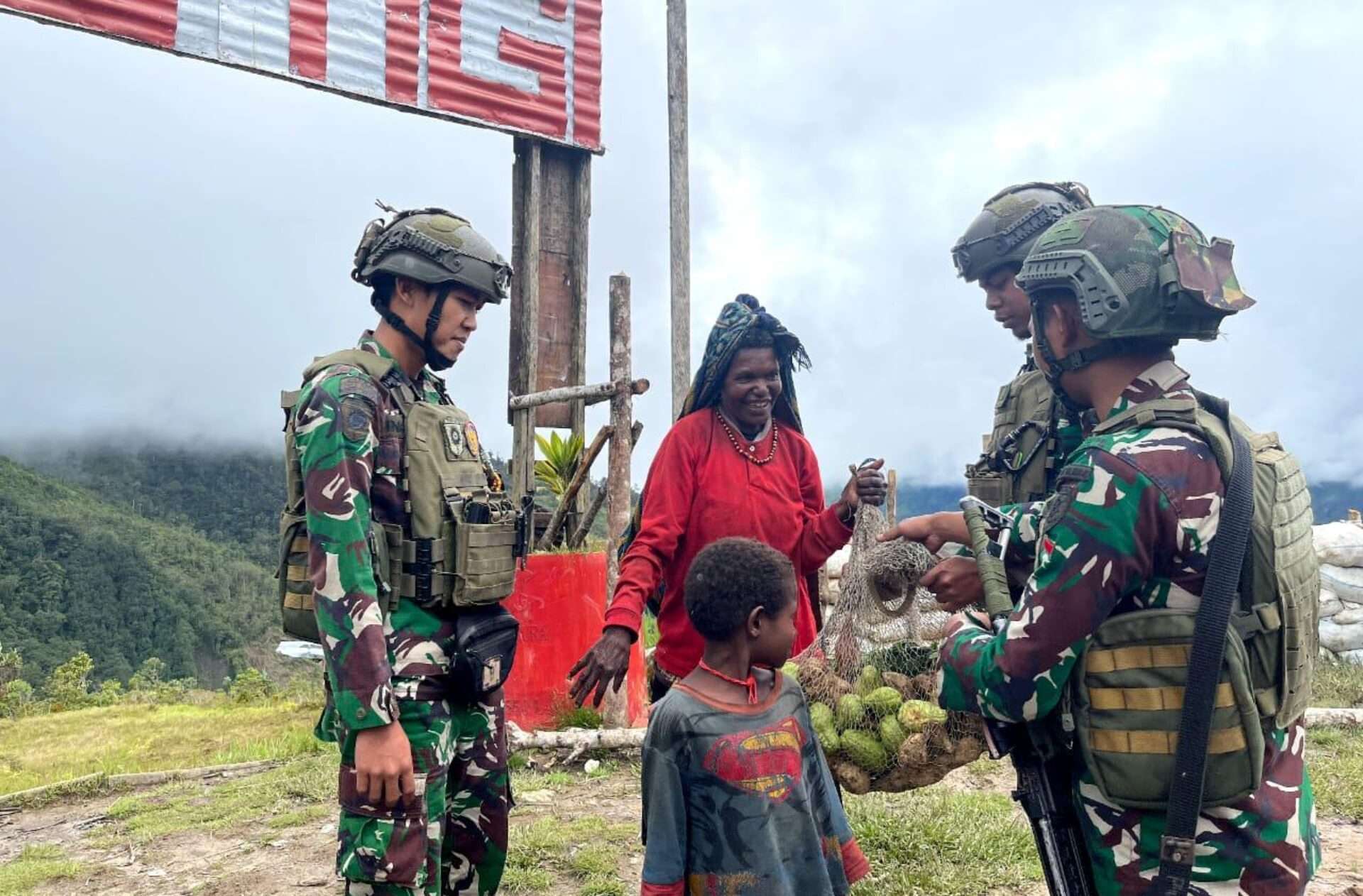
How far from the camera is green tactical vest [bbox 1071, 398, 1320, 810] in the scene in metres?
1.85

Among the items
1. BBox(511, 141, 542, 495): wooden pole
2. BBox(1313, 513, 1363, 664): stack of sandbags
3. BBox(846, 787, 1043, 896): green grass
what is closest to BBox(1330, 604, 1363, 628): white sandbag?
BBox(1313, 513, 1363, 664): stack of sandbags

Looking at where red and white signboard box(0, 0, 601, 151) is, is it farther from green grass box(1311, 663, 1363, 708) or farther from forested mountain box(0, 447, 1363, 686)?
forested mountain box(0, 447, 1363, 686)

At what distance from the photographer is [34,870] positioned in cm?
519

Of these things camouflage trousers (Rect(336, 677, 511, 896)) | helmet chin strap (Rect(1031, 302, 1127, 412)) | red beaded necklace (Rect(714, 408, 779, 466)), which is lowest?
camouflage trousers (Rect(336, 677, 511, 896))

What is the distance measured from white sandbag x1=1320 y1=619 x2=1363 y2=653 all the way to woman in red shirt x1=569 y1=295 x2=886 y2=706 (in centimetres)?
1265

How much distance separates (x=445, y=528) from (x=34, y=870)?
4.35 m

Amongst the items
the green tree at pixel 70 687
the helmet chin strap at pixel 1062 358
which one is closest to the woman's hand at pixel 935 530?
the helmet chin strap at pixel 1062 358

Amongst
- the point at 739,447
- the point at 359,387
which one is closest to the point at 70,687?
the point at 359,387

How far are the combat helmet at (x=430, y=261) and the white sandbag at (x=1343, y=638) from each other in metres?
14.0

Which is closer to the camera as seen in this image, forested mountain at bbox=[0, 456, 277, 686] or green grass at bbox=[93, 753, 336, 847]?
green grass at bbox=[93, 753, 336, 847]

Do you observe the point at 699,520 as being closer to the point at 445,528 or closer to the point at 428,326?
the point at 445,528

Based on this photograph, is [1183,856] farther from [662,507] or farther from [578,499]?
[578,499]

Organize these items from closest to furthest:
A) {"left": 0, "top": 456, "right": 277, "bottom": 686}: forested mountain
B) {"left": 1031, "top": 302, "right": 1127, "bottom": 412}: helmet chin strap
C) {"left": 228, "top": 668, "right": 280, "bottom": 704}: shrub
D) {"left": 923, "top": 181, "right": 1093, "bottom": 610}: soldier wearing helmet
Result: {"left": 1031, "top": 302, "right": 1127, "bottom": 412}: helmet chin strap → {"left": 923, "top": 181, "right": 1093, "bottom": 610}: soldier wearing helmet → {"left": 228, "top": 668, "right": 280, "bottom": 704}: shrub → {"left": 0, "top": 456, "right": 277, "bottom": 686}: forested mountain

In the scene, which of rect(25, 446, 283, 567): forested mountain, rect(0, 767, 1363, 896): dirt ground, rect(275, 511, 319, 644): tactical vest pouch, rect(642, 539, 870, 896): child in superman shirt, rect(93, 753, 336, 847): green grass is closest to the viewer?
rect(642, 539, 870, 896): child in superman shirt
